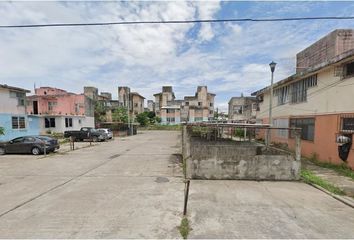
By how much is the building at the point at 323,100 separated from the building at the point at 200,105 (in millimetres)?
42671

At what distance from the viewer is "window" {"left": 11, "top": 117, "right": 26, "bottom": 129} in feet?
64.2

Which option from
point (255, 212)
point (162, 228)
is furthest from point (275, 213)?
point (162, 228)

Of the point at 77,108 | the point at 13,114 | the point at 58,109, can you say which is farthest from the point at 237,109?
the point at 13,114

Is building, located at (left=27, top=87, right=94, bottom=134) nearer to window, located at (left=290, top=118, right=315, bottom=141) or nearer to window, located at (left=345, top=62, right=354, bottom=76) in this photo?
window, located at (left=290, top=118, right=315, bottom=141)

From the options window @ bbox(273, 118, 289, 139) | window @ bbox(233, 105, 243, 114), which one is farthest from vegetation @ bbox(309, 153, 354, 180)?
window @ bbox(233, 105, 243, 114)

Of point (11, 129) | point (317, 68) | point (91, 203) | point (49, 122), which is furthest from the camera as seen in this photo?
point (49, 122)

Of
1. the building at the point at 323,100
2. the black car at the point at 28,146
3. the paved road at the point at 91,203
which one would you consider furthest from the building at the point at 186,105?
the paved road at the point at 91,203

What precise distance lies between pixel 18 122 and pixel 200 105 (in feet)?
167

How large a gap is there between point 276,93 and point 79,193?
55.4 ft

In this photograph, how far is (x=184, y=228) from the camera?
4.30m

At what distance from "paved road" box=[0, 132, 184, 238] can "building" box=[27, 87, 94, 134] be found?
2273cm

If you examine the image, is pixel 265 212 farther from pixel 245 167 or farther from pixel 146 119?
pixel 146 119

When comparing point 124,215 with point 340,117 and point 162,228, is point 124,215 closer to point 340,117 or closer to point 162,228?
point 162,228

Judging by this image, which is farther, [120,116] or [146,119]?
[146,119]
